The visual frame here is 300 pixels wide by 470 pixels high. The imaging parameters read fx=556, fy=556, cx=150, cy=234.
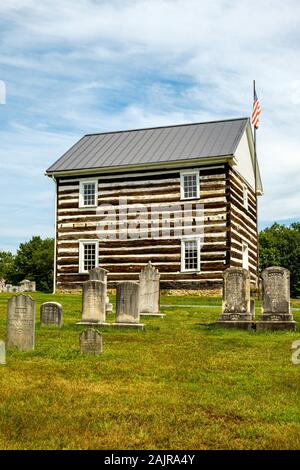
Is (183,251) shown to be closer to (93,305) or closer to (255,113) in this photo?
(255,113)

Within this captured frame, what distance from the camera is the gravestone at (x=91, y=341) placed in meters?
10.7

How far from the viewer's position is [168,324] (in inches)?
651

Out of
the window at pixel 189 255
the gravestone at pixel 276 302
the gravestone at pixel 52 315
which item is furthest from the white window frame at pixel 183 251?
the gravestone at pixel 52 315

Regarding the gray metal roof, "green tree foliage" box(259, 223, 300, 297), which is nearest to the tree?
"green tree foliage" box(259, 223, 300, 297)

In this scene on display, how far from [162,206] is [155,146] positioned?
4.24 metres

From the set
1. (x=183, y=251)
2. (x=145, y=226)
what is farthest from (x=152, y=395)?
(x=145, y=226)

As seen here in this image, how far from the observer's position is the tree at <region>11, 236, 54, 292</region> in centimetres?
6888

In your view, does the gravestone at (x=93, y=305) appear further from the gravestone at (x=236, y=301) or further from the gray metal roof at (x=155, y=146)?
the gray metal roof at (x=155, y=146)
